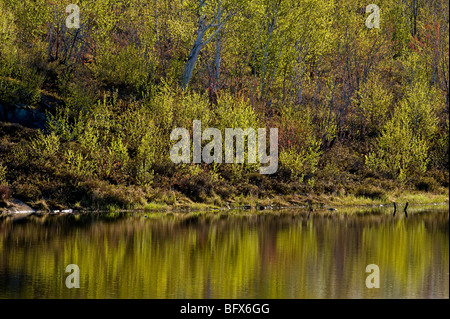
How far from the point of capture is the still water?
2044 centimetres

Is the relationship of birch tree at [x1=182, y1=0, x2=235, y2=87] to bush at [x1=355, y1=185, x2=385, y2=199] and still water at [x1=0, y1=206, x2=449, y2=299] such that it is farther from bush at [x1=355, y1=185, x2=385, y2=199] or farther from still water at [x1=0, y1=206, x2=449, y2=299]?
still water at [x1=0, y1=206, x2=449, y2=299]

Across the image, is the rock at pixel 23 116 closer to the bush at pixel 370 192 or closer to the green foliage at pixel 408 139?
the bush at pixel 370 192

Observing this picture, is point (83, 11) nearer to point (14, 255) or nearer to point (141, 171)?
point (141, 171)

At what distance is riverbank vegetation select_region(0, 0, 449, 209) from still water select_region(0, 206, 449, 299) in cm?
484

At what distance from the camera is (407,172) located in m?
52.1

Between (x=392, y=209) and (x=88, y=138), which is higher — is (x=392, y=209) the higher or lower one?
the lower one

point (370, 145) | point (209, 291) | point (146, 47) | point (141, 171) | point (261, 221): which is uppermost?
point (146, 47)

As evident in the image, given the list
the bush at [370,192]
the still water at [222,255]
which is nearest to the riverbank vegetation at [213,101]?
the bush at [370,192]

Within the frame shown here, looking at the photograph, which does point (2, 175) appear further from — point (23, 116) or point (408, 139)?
point (408, 139)

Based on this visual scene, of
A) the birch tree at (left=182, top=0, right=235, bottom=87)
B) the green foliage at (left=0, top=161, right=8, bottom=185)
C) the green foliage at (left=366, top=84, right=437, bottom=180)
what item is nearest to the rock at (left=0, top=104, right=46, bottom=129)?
the green foliage at (left=0, top=161, right=8, bottom=185)

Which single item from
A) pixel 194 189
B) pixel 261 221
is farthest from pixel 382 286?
pixel 194 189

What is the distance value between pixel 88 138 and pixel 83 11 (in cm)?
1280

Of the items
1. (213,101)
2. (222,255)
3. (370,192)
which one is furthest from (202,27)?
(222,255)

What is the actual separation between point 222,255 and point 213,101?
26316 millimetres
